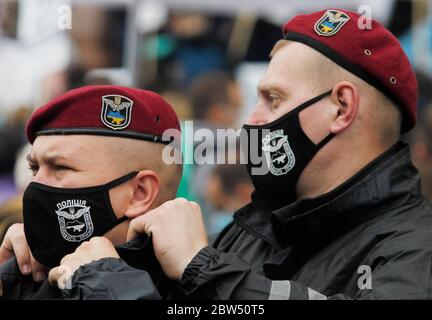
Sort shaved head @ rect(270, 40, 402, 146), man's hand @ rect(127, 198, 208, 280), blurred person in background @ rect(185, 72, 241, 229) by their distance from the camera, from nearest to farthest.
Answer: man's hand @ rect(127, 198, 208, 280), shaved head @ rect(270, 40, 402, 146), blurred person in background @ rect(185, 72, 241, 229)

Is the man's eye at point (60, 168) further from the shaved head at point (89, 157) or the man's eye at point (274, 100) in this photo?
the man's eye at point (274, 100)

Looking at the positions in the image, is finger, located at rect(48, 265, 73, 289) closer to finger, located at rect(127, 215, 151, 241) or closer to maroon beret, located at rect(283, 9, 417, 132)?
finger, located at rect(127, 215, 151, 241)

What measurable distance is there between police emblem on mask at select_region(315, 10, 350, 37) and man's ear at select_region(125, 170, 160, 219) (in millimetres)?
901

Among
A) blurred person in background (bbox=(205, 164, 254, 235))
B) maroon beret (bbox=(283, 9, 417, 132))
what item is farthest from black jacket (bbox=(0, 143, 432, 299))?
blurred person in background (bbox=(205, 164, 254, 235))

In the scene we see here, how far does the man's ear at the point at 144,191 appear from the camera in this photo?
3266mm

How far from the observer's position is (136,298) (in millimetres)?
2605

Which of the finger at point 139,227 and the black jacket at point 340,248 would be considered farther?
the finger at point 139,227

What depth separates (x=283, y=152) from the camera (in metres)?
3.35

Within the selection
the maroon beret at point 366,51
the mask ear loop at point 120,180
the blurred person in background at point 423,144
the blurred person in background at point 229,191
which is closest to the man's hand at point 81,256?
the mask ear loop at point 120,180

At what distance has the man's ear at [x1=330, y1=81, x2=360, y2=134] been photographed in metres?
3.35

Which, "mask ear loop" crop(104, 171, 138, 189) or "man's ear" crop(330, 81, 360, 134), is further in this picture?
"man's ear" crop(330, 81, 360, 134)

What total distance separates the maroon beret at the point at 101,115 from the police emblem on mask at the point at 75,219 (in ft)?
0.94
